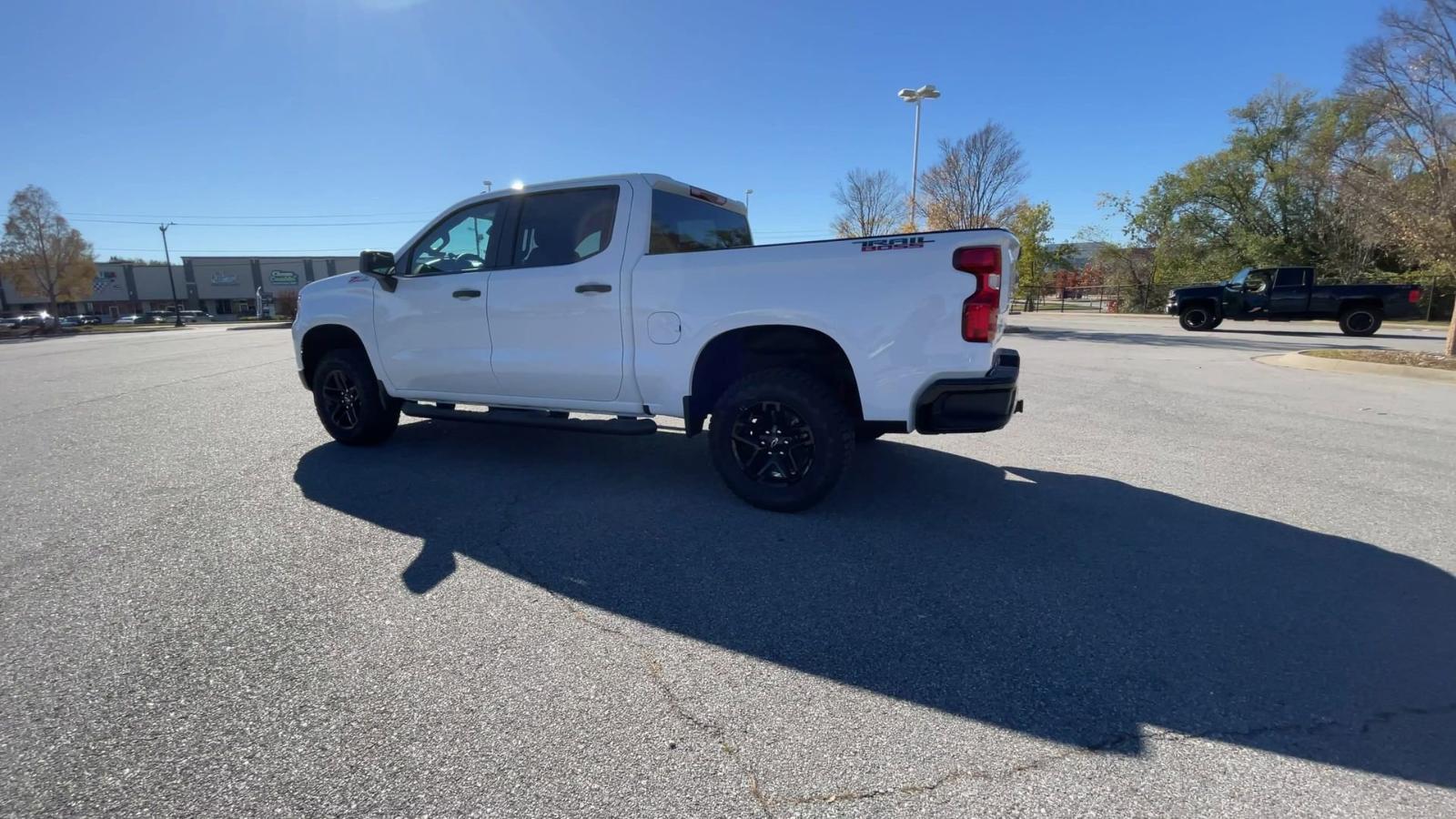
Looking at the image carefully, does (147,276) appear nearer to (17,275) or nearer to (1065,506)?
(17,275)

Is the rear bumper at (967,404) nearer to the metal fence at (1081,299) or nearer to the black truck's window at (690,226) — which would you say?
the black truck's window at (690,226)

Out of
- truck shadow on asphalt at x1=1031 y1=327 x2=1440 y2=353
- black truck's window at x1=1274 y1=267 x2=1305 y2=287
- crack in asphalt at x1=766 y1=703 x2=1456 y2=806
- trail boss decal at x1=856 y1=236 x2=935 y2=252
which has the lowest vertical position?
crack in asphalt at x1=766 y1=703 x2=1456 y2=806

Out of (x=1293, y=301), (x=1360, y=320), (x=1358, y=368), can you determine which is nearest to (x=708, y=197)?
(x=1358, y=368)

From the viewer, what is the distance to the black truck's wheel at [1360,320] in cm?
1897

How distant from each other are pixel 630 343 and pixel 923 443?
3.01 m

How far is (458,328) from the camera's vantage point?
4902mm

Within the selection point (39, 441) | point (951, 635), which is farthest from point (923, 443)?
point (39, 441)

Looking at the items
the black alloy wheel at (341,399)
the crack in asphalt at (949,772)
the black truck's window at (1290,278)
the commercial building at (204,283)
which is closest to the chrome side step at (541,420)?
the black alloy wheel at (341,399)

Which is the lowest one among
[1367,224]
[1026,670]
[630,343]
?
[1026,670]

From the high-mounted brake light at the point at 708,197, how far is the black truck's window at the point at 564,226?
2.21ft

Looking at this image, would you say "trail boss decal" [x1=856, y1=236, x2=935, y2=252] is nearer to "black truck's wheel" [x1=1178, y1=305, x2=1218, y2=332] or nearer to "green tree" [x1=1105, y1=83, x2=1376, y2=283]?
"black truck's wheel" [x1=1178, y1=305, x2=1218, y2=332]

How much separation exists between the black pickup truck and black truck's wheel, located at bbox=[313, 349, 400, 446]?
2477 cm

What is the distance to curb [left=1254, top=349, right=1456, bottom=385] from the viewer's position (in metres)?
10.1

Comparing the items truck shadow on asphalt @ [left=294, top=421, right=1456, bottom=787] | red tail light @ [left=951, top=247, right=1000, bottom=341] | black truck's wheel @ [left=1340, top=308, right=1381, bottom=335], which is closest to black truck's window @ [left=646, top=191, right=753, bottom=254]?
truck shadow on asphalt @ [left=294, top=421, right=1456, bottom=787]
